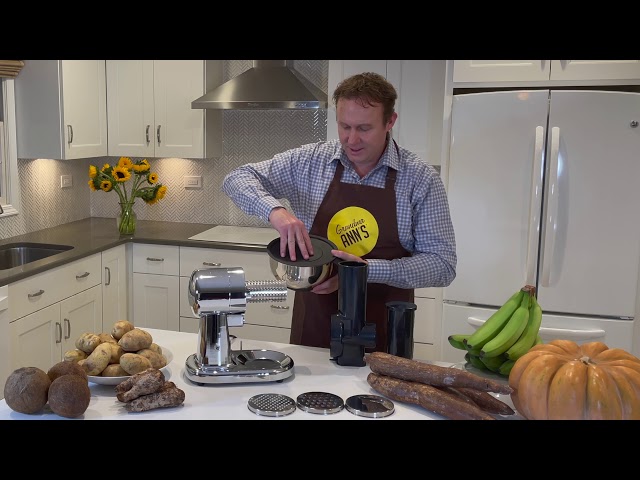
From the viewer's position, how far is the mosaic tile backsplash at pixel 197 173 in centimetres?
389

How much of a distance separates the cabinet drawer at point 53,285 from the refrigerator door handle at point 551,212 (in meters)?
2.33

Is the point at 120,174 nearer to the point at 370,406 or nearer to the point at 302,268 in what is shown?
the point at 302,268

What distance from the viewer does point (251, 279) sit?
11.9 feet

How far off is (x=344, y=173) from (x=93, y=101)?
2.33 m

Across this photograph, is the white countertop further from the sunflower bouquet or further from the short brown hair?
the sunflower bouquet

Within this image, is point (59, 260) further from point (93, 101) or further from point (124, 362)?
point (124, 362)

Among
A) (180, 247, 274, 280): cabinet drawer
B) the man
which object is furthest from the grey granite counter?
the man

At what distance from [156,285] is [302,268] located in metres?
2.46

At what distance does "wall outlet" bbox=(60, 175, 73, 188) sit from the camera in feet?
13.5

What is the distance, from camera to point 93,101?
3.82 meters

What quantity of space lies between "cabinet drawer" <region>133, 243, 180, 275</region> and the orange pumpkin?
2778 millimetres

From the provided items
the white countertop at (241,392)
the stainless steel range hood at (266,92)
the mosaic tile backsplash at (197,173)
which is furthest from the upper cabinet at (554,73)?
the white countertop at (241,392)

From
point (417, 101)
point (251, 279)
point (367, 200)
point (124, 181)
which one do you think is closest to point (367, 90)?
point (367, 200)

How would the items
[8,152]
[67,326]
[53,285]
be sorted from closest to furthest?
[53,285]
[67,326]
[8,152]
